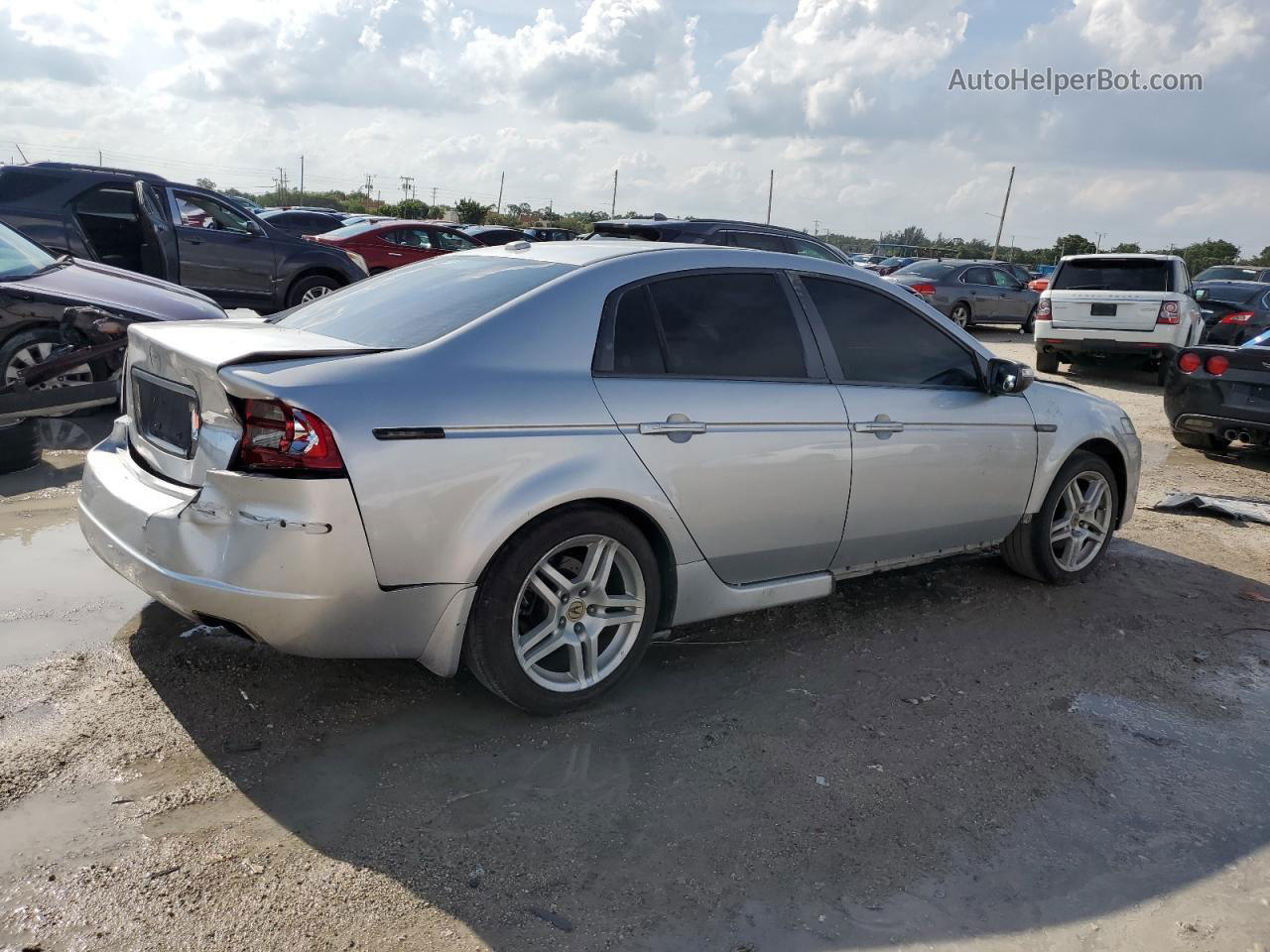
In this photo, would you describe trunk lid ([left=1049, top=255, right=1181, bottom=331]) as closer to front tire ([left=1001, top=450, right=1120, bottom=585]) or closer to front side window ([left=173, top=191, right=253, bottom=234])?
front tire ([left=1001, top=450, right=1120, bottom=585])

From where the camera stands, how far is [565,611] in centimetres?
354

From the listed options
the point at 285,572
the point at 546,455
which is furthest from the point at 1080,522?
the point at 285,572

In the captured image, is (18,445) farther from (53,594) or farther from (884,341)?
(884,341)

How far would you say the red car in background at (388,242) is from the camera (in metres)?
17.2

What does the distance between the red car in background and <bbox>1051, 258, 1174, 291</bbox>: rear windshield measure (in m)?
9.67

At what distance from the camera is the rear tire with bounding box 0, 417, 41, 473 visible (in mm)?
6156

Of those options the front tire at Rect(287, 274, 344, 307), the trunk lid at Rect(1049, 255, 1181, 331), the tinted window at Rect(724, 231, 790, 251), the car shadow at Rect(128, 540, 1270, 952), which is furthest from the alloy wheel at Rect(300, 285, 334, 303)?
the trunk lid at Rect(1049, 255, 1181, 331)

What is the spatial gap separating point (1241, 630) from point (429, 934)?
4237 mm

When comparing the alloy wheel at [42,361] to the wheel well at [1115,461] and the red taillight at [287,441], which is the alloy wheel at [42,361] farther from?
the wheel well at [1115,461]

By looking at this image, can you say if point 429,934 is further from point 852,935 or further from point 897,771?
point 897,771

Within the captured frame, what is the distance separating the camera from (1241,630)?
16.2 feet

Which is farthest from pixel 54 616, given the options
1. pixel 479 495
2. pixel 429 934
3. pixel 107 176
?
pixel 107 176

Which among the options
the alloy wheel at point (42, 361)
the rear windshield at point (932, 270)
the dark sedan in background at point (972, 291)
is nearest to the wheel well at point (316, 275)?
the alloy wheel at point (42, 361)

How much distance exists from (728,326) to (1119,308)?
11.5 m
